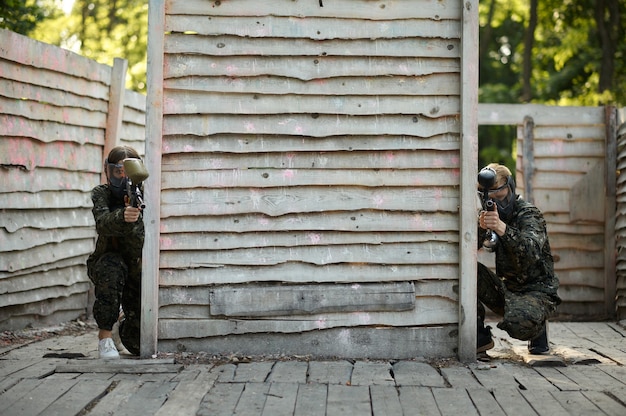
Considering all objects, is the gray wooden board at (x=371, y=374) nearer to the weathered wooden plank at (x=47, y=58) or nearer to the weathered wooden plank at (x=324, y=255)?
the weathered wooden plank at (x=324, y=255)

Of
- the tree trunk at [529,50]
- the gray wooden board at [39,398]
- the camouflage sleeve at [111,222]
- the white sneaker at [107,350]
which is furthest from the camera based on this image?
the tree trunk at [529,50]

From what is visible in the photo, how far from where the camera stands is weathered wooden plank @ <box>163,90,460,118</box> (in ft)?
19.7

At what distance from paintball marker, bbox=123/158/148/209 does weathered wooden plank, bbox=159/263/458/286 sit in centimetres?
54

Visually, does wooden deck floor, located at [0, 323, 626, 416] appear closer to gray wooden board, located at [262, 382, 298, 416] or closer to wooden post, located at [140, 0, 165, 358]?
gray wooden board, located at [262, 382, 298, 416]

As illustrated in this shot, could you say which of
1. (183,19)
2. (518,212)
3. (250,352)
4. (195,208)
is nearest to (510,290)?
(518,212)

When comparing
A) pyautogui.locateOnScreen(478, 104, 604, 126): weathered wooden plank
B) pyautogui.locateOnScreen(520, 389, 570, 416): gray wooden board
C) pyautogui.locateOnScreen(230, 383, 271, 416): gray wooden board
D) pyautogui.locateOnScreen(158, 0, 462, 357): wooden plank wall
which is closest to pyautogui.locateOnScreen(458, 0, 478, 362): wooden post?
pyautogui.locateOnScreen(158, 0, 462, 357): wooden plank wall

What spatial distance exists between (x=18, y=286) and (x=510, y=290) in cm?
399

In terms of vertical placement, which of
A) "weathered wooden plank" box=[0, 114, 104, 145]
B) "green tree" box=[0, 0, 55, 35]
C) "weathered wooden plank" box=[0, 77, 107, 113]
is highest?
"green tree" box=[0, 0, 55, 35]

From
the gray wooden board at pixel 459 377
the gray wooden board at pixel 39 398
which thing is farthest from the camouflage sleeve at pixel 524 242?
the gray wooden board at pixel 39 398

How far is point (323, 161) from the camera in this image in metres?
6.07

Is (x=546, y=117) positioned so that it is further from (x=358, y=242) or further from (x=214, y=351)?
(x=214, y=351)

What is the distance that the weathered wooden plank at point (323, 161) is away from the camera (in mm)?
6031

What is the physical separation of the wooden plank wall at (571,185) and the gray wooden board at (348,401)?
4634 mm

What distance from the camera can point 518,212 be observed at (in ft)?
20.9
